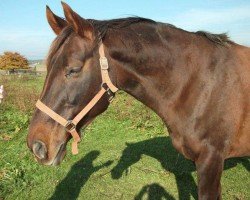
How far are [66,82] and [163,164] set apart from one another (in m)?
3.70

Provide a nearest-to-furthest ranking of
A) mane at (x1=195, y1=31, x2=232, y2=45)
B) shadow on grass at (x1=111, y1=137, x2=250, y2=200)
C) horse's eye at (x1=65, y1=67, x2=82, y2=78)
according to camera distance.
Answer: horse's eye at (x1=65, y1=67, x2=82, y2=78)
mane at (x1=195, y1=31, x2=232, y2=45)
shadow on grass at (x1=111, y1=137, x2=250, y2=200)

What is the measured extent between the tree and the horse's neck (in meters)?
68.0

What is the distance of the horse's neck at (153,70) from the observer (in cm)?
286

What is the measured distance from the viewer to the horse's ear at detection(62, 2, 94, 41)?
8.13 ft

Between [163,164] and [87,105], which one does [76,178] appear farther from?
[87,105]

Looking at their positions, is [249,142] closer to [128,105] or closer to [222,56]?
[222,56]

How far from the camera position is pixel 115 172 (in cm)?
554

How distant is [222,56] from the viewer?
3262 mm

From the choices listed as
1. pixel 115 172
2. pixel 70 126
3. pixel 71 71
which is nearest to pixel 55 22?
pixel 71 71

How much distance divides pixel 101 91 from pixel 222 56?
1427 millimetres

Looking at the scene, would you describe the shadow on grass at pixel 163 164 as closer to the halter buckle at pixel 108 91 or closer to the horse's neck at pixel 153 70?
the horse's neck at pixel 153 70

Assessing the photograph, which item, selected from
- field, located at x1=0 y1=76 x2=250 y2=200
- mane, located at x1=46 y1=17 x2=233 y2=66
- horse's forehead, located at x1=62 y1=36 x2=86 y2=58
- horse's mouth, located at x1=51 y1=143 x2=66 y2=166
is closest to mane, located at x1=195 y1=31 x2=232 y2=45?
mane, located at x1=46 y1=17 x2=233 y2=66

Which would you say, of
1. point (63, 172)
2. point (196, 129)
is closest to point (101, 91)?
point (196, 129)

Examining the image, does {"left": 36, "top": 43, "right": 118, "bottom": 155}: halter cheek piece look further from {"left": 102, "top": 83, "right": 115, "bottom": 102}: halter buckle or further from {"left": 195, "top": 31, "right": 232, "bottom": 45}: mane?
{"left": 195, "top": 31, "right": 232, "bottom": 45}: mane
